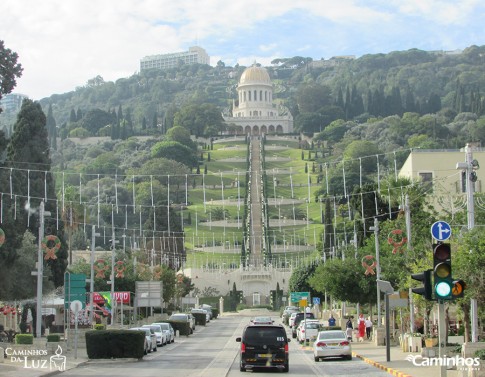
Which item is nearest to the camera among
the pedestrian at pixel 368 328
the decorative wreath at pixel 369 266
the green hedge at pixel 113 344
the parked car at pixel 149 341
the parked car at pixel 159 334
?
the green hedge at pixel 113 344

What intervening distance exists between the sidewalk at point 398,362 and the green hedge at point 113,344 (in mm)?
9295

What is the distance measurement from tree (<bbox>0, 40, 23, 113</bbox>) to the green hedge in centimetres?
1430

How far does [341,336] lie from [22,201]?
34.6 m

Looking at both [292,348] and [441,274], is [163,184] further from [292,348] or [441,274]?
[441,274]

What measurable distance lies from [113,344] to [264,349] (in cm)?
877

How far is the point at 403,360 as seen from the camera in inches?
1462

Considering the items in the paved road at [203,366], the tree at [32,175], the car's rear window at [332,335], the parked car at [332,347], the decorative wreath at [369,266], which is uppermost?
the tree at [32,175]

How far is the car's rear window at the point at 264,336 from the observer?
33250 millimetres

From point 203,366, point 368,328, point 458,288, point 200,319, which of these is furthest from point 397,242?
point 200,319

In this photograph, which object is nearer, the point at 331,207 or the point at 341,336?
the point at 341,336

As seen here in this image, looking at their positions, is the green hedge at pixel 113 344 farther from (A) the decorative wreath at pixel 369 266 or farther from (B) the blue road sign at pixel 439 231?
(A) the decorative wreath at pixel 369 266

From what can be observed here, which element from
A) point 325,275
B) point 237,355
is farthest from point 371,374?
point 325,275

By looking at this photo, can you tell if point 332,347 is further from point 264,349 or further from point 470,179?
point 470,179

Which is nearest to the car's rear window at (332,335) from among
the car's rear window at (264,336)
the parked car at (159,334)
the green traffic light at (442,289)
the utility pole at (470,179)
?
the car's rear window at (264,336)
